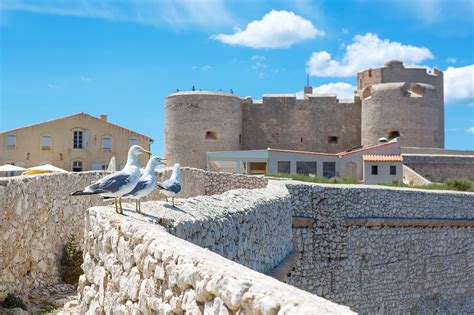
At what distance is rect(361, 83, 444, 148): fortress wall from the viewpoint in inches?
Result: 1248

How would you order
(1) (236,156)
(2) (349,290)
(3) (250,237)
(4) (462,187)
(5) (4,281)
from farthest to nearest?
(1) (236,156), (4) (462,187), (2) (349,290), (5) (4,281), (3) (250,237)

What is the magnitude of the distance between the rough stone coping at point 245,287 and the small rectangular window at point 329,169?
2427 centimetres

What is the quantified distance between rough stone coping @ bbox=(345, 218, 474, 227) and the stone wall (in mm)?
7686

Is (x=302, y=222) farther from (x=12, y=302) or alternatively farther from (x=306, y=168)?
(x=306, y=168)

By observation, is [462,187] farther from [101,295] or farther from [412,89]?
[101,295]

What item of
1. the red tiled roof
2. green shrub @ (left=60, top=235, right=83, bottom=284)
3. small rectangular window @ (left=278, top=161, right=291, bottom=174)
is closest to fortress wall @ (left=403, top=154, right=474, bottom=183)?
the red tiled roof

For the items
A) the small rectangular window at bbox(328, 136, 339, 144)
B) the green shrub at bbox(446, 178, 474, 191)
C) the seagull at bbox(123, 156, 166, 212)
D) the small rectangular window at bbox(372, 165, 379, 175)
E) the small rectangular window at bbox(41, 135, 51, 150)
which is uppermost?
the small rectangular window at bbox(328, 136, 339, 144)

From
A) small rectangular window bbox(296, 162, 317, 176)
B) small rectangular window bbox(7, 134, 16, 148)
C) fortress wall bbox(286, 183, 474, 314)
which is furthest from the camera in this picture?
small rectangular window bbox(7, 134, 16, 148)

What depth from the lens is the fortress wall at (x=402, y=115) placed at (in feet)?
104

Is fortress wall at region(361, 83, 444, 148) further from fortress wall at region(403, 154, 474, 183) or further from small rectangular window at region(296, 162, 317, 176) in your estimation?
small rectangular window at region(296, 162, 317, 176)

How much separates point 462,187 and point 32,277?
710 inches

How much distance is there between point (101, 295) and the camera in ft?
15.8

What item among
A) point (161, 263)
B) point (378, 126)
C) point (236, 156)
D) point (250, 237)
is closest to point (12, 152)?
point (236, 156)

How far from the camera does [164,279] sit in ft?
12.0
